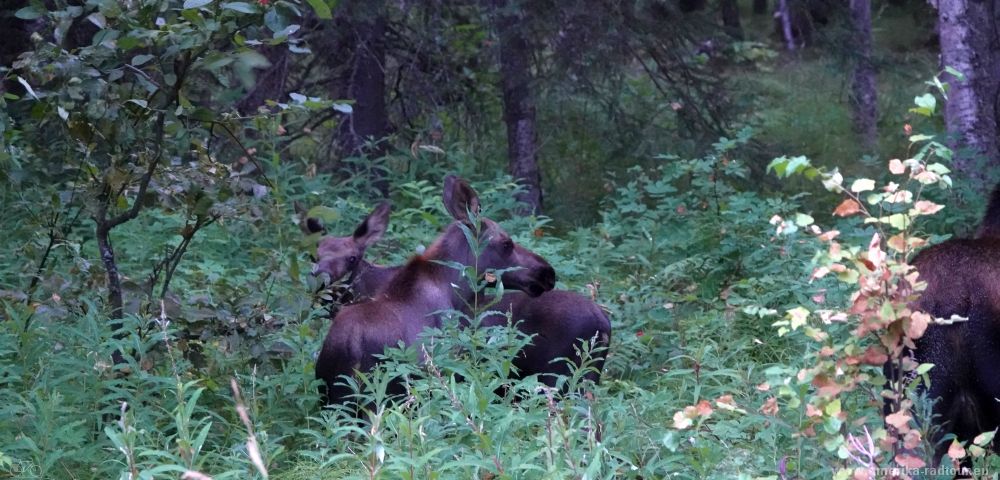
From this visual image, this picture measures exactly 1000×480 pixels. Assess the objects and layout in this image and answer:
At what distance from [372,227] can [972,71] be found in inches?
292

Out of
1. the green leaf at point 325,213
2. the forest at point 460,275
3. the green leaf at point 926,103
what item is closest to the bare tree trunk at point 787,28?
the forest at point 460,275

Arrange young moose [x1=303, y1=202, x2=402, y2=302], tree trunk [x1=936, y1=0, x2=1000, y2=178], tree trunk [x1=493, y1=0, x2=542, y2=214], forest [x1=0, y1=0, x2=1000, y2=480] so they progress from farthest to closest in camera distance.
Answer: tree trunk [x1=493, y1=0, x2=542, y2=214]
tree trunk [x1=936, y1=0, x2=1000, y2=178]
young moose [x1=303, y1=202, x2=402, y2=302]
forest [x1=0, y1=0, x2=1000, y2=480]

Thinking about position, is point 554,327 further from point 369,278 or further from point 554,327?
point 369,278

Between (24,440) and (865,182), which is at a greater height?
(865,182)

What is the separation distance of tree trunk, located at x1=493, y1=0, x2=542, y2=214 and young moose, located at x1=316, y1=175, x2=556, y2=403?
524cm

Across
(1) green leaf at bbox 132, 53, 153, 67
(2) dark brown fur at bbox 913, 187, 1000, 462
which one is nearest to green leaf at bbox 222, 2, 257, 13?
(1) green leaf at bbox 132, 53, 153, 67

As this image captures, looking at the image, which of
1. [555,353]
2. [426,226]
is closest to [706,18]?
[426,226]

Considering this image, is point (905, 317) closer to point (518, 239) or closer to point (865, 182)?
point (865, 182)

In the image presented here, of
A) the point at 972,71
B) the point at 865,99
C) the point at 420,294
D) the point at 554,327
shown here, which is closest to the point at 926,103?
the point at 554,327

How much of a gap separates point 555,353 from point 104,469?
3.16 metres

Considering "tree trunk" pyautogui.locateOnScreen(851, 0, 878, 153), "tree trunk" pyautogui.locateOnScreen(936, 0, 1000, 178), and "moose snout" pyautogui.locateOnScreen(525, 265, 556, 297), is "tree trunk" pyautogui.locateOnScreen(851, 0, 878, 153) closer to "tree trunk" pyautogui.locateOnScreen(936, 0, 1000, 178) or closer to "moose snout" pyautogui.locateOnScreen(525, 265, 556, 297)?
"tree trunk" pyautogui.locateOnScreen(936, 0, 1000, 178)

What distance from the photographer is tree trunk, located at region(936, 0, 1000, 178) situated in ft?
44.6

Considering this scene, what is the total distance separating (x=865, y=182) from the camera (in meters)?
4.12

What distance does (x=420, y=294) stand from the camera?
25.9ft
